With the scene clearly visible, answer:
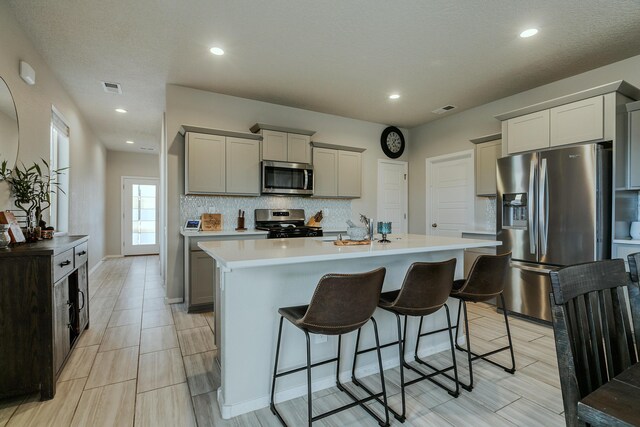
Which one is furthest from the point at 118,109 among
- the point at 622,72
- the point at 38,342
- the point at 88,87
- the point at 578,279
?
the point at 622,72

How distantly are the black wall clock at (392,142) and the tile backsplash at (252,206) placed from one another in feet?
4.05

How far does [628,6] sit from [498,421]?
3140 millimetres

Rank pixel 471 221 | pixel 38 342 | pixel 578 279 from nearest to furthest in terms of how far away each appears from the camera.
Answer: pixel 578 279 → pixel 38 342 → pixel 471 221

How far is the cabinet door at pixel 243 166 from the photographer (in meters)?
4.08

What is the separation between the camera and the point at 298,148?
4.50 m

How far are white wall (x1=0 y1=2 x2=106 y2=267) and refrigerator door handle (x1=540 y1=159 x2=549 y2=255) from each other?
190 inches

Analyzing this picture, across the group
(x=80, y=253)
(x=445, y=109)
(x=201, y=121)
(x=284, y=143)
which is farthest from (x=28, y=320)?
(x=445, y=109)

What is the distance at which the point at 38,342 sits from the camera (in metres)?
1.94

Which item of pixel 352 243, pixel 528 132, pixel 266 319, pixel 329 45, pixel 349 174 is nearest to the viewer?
pixel 266 319

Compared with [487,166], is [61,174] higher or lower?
lower

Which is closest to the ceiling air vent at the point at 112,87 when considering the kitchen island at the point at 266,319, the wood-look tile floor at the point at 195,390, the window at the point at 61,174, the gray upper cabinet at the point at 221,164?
the window at the point at 61,174

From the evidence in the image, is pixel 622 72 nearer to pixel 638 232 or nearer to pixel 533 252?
pixel 638 232

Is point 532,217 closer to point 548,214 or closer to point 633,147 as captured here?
point 548,214

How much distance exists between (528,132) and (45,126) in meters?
5.28
